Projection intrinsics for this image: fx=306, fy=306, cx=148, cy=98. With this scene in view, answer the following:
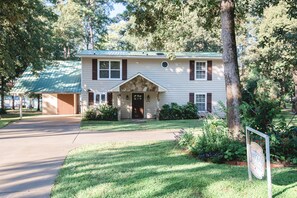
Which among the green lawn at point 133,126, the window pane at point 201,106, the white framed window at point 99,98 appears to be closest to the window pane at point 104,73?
the white framed window at point 99,98

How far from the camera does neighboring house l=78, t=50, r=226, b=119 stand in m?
22.8

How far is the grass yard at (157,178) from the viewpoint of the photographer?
16.6ft

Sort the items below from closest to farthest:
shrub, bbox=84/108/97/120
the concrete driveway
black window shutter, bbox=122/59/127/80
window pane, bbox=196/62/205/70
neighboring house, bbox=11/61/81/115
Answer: the concrete driveway, shrub, bbox=84/108/97/120, black window shutter, bbox=122/59/127/80, window pane, bbox=196/62/205/70, neighboring house, bbox=11/61/81/115

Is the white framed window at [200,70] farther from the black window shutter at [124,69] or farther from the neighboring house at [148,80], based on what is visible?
the black window shutter at [124,69]

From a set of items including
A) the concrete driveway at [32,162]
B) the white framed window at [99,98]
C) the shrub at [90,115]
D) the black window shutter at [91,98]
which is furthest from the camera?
the white framed window at [99,98]

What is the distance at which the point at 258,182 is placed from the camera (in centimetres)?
547

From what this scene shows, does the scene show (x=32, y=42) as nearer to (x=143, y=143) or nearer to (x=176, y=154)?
(x=143, y=143)

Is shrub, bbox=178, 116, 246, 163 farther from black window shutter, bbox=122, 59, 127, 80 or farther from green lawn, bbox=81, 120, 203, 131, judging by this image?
black window shutter, bbox=122, 59, 127, 80

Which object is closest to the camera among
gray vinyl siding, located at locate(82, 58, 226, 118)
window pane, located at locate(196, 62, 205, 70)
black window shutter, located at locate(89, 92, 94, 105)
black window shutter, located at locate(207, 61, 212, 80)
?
black window shutter, located at locate(89, 92, 94, 105)

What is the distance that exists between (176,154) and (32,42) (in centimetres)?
1384

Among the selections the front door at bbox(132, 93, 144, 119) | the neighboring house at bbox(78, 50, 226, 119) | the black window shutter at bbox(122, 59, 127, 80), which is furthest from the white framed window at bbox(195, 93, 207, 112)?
the black window shutter at bbox(122, 59, 127, 80)

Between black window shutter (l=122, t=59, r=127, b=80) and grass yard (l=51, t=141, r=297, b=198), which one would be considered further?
black window shutter (l=122, t=59, r=127, b=80)

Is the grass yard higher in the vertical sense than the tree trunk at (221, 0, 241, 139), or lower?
lower

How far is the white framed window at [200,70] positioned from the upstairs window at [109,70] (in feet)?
20.2
